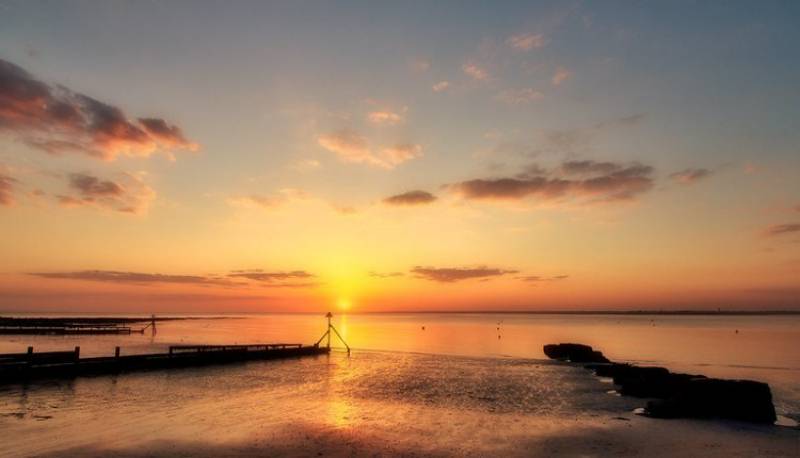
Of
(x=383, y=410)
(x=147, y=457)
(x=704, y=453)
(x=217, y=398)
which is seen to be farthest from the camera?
(x=217, y=398)

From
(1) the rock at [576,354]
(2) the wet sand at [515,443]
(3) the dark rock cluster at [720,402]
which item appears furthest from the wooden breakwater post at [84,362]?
(3) the dark rock cluster at [720,402]

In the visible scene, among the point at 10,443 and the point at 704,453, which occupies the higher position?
the point at 10,443

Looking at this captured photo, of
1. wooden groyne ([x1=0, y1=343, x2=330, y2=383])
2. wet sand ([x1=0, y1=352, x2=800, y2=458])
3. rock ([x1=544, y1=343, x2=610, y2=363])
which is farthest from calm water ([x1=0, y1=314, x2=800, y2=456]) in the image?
rock ([x1=544, y1=343, x2=610, y2=363])

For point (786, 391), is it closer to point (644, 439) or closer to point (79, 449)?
point (644, 439)

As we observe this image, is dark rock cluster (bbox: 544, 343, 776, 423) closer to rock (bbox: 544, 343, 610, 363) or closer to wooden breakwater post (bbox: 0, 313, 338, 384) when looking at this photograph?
rock (bbox: 544, 343, 610, 363)

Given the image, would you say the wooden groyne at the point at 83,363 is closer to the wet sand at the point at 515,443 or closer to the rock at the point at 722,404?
the wet sand at the point at 515,443

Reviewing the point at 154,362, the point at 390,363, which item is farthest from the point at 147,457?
the point at 390,363

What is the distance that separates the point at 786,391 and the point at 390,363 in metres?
36.0

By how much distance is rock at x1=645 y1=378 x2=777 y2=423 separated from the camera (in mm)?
26516

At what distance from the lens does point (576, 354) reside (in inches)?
2416

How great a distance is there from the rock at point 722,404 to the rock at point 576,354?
1332 inches

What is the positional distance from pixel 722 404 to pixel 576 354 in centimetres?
3514

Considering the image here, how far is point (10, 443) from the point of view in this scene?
1864cm

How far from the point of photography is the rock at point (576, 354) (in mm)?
60875
